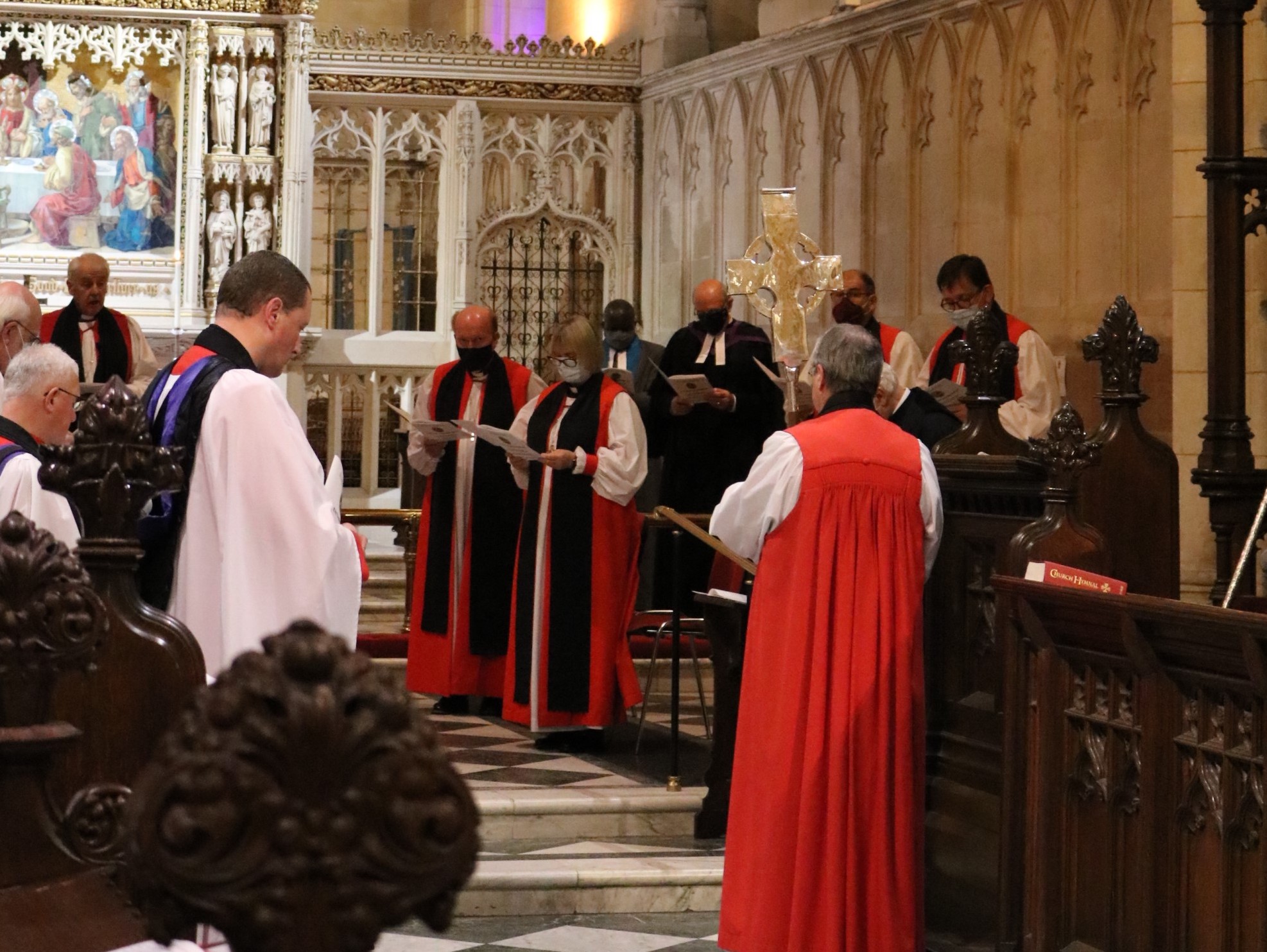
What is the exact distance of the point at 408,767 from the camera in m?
0.99

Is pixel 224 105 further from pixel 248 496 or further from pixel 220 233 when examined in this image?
pixel 248 496

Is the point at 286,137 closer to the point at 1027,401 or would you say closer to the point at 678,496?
the point at 678,496

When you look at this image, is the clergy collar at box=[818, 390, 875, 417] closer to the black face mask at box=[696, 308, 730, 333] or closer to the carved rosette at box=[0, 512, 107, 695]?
the carved rosette at box=[0, 512, 107, 695]

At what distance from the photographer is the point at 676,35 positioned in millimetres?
12078

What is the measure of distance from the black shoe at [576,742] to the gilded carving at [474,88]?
612 cm

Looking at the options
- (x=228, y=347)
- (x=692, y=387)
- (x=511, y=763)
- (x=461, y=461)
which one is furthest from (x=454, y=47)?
(x=228, y=347)

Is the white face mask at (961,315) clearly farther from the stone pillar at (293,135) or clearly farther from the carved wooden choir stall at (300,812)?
the carved wooden choir stall at (300,812)

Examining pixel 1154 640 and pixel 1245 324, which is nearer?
pixel 1154 640

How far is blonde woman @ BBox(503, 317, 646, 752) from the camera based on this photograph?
22.9 feet

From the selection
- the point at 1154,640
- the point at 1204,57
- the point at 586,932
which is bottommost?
the point at 586,932

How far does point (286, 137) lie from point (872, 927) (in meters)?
8.22

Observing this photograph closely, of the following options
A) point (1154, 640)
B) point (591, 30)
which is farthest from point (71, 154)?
point (1154, 640)

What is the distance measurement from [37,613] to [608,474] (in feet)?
16.7

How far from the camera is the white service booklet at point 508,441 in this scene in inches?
278
